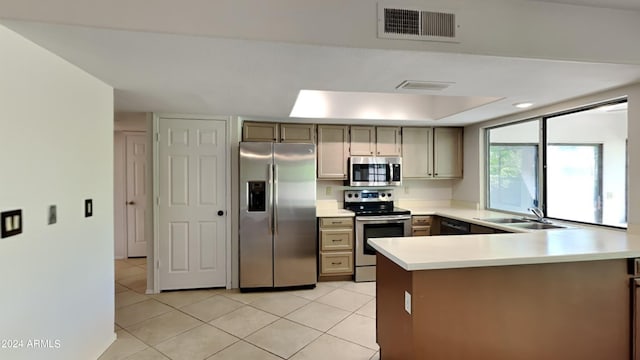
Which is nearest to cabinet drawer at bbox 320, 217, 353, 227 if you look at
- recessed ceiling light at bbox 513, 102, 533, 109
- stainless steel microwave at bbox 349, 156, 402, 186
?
stainless steel microwave at bbox 349, 156, 402, 186

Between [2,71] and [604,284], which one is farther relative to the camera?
[604,284]

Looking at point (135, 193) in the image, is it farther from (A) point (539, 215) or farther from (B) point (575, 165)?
(B) point (575, 165)

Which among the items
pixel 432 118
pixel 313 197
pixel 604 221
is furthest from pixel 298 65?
pixel 604 221

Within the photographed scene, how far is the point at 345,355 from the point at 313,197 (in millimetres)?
1862

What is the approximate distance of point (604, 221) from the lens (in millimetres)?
2883

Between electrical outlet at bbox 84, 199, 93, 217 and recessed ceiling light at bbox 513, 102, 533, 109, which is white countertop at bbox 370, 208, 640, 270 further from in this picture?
electrical outlet at bbox 84, 199, 93, 217

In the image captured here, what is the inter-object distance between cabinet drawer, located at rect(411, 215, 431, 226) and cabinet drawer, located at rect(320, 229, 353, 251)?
2.93 ft

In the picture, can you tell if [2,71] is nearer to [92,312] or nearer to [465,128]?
[92,312]

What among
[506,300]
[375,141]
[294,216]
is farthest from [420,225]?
[506,300]

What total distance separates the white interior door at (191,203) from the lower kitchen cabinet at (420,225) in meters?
2.46

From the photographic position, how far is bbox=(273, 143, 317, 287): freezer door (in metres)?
3.76

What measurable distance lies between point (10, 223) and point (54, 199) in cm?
35

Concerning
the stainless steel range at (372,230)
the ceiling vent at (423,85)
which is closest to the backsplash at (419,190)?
the stainless steel range at (372,230)

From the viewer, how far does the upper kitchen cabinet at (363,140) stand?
4391 mm
